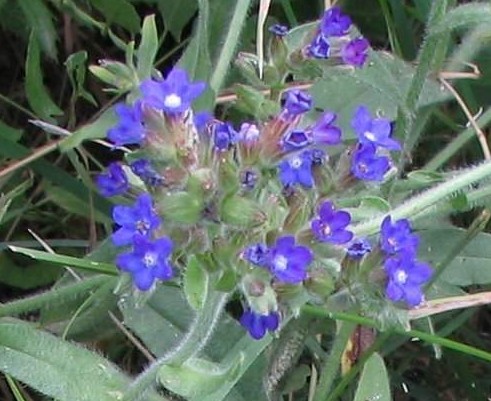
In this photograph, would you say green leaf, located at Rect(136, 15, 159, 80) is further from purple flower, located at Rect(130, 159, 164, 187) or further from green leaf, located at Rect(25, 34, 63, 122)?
green leaf, located at Rect(25, 34, 63, 122)

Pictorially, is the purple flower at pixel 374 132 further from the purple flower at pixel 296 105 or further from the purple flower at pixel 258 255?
the purple flower at pixel 258 255

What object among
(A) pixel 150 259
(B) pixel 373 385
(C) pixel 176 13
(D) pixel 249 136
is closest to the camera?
(A) pixel 150 259

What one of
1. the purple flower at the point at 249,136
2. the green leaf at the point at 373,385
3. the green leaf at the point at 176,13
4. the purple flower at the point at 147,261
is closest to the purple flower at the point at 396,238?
the purple flower at the point at 249,136

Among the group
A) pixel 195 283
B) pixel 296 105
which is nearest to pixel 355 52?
pixel 296 105

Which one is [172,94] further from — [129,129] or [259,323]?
[259,323]

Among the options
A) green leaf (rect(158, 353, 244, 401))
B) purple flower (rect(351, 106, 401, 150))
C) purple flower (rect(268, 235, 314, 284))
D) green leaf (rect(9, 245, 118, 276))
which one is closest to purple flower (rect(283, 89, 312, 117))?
purple flower (rect(351, 106, 401, 150))

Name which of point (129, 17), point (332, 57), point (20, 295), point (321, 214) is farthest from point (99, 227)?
point (321, 214)
